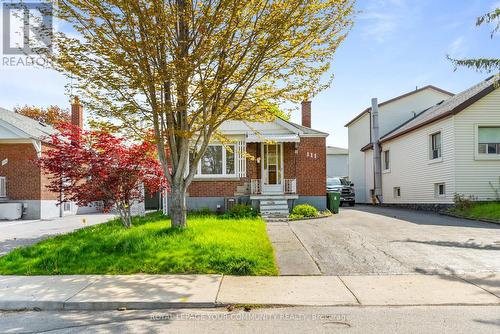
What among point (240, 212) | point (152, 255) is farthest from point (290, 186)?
point (152, 255)

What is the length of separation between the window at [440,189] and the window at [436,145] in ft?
4.55

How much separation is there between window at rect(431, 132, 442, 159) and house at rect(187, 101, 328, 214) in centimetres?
601

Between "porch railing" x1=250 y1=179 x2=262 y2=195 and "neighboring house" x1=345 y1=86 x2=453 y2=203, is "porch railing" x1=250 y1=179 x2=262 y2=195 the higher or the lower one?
the lower one

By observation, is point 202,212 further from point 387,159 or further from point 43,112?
point 43,112

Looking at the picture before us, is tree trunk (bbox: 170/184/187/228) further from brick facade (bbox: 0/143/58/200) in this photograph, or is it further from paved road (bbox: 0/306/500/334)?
brick facade (bbox: 0/143/58/200)

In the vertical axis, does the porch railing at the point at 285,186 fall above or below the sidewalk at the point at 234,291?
above

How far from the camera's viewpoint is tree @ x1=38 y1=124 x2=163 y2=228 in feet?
38.8

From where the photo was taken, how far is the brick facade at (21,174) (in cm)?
2045

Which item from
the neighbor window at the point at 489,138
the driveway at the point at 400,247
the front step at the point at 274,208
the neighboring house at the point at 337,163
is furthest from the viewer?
the neighboring house at the point at 337,163

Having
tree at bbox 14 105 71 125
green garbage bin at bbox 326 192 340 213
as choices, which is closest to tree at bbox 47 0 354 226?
green garbage bin at bbox 326 192 340 213

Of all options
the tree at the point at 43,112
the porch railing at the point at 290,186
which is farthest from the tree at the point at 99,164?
the tree at the point at 43,112

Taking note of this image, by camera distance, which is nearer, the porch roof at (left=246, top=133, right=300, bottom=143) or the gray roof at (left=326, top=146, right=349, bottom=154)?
the porch roof at (left=246, top=133, right=300, bottom=143)

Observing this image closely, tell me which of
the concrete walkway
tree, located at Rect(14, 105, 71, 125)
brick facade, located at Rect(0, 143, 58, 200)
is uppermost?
tree, located at Rect(14, 105, 71, 125)

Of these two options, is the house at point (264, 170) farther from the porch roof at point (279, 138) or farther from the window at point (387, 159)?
the window at point (387, 159)
